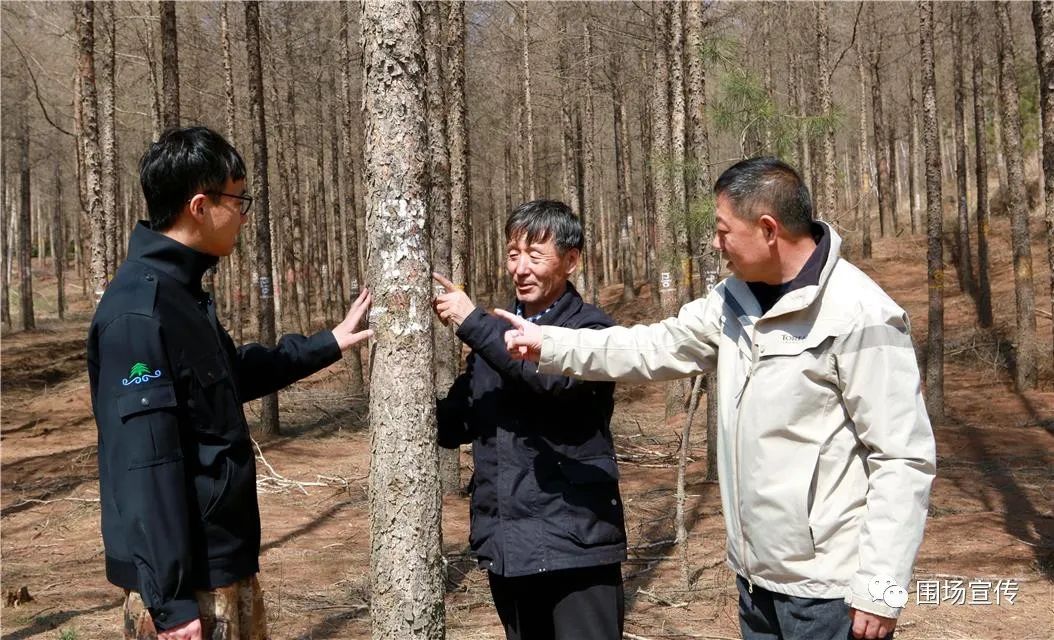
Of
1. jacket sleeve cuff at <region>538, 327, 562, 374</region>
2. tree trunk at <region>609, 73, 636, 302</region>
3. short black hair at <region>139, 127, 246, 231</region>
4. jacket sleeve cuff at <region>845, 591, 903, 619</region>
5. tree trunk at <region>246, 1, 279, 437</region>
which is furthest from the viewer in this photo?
tree trunk at <region>609, 73, 636, 302</region>

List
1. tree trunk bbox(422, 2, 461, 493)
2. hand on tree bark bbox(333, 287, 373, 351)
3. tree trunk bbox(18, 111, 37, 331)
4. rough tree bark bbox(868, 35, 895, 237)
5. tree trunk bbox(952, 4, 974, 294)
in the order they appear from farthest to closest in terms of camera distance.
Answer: tree trunk bbox(18, 111, 37, 331) → rough tree bark bbox(868, 35, 895, 237) → tree trunk bbox(952, 4, 974, 294) → tree trunk bbox(422, 2, 461, 493) → hand on tree bark bbox(333, 287, 373, 351)

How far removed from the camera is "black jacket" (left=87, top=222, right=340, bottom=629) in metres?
1.83

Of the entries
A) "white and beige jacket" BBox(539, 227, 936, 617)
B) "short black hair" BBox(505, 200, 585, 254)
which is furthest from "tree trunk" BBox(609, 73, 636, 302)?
"white and beige jacket" BBox(539, 227, 936, 617)

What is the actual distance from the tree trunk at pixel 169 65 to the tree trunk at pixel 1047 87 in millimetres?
6900

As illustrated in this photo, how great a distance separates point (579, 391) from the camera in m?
2.38

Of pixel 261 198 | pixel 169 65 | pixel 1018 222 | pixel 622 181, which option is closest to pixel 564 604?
pixel 169 65

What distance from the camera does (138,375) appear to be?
1.87 m

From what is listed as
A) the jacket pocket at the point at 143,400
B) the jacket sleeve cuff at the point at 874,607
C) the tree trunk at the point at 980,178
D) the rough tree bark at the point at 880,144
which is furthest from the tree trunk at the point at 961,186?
the jacket pocket at the point at 143,400

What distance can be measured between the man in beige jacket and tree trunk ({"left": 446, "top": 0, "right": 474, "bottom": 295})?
215 inches

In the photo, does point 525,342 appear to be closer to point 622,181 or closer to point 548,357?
point 548,357

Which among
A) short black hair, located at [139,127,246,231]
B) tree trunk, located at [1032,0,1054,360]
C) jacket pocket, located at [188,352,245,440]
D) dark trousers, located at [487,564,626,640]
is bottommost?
dark trousers, located at [487,564,626,640]

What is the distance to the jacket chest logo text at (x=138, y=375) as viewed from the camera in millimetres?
1869

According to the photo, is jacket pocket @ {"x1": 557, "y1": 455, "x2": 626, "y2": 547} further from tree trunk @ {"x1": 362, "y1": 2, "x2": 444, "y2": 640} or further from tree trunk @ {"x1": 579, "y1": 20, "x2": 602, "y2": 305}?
tree trunk @ {"x1": 579, "y1": 20, "x2": 602, "y2": 305}

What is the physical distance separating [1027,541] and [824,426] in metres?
5.64
